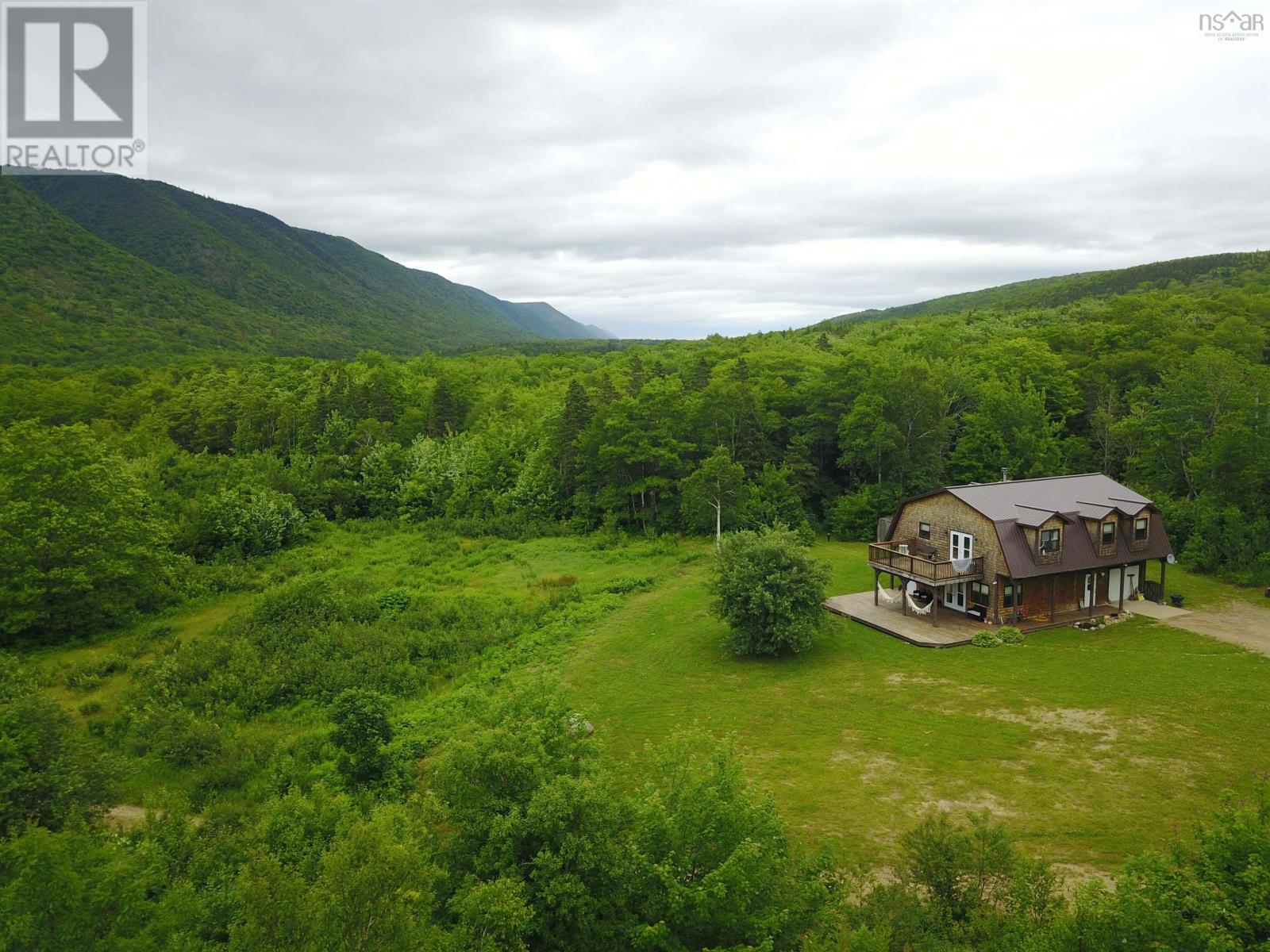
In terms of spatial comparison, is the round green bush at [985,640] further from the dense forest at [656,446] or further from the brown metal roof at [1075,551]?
the dense forest at [656,446]

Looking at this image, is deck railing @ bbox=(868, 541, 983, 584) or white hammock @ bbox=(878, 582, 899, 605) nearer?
deck railing @ bbox=(868, 541, 983, 584)

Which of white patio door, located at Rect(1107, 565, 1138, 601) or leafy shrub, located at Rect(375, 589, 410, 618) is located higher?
white patio door, located at Rect(1107, 565, 1138, 601)

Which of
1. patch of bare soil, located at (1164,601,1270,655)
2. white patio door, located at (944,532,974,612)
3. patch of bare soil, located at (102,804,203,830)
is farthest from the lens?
white patio door, located at (944,532,974,612)

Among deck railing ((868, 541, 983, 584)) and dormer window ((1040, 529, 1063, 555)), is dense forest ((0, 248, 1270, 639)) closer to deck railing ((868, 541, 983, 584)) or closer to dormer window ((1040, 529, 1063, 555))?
dormer window ((1040, 529, 1063, 555))

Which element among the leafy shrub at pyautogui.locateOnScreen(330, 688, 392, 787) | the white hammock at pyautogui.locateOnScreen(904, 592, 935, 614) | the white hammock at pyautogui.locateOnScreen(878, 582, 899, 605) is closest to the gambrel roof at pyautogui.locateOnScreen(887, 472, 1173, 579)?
the white hammock at pyautogui.locateOnScreen(904, 592, 935, 614)

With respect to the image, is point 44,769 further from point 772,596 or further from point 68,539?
point 68,539

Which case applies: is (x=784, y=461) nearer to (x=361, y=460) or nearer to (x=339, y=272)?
(x=361, y=460)

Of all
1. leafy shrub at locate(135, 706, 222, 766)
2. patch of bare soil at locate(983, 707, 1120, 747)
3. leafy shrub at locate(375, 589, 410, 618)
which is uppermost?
patch of bare soil at locate(983, 707, 1120, 747)
